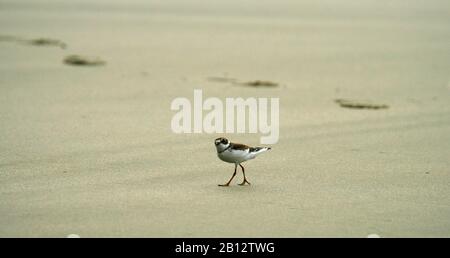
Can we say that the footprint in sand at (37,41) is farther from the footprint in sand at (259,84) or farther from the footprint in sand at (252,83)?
the footprint in sand at (259,84)

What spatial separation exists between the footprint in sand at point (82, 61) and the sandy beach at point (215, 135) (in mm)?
49

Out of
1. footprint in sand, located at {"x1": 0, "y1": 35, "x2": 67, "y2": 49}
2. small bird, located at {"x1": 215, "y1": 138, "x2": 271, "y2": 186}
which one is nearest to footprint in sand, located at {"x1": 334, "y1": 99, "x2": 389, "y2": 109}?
small bird, located at {"x1": 215, "y1": 138, "x2": 271, "y2": 186}

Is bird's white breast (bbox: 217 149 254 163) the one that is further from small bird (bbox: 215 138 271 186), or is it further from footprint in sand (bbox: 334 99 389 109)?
footprint in sand (bbox: 334 99 389 109)

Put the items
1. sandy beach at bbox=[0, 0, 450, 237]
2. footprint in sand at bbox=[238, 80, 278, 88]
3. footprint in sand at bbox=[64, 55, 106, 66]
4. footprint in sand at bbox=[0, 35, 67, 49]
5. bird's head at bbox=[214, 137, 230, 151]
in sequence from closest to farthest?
sandy beach at bbox=[0, 0, 450, 237] → bird's head at bbox=[214, 137, 230, 151] → footprint in sand at bbox=[238, 80, 278, 88] → footprint in sand at bbox=[64, 55, 106, 66] → footprint in sand at bbox=[0, 35, 67, 49]

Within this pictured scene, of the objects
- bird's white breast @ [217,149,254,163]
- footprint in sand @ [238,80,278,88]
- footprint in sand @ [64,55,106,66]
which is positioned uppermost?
footprint in sand @ [64,55,106,66]

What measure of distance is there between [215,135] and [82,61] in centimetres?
345

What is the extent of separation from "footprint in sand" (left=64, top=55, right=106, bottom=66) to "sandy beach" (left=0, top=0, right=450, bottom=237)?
49 millimetres

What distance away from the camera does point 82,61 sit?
414 inches

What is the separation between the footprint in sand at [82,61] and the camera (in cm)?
1045

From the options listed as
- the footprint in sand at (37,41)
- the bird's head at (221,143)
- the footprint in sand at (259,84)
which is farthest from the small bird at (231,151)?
the footprint in sand at (37,41)

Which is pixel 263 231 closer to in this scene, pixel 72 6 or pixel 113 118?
pixel 113 118

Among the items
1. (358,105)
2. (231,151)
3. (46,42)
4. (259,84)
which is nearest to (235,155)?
(231,151)

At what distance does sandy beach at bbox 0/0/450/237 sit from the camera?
17.7ft
